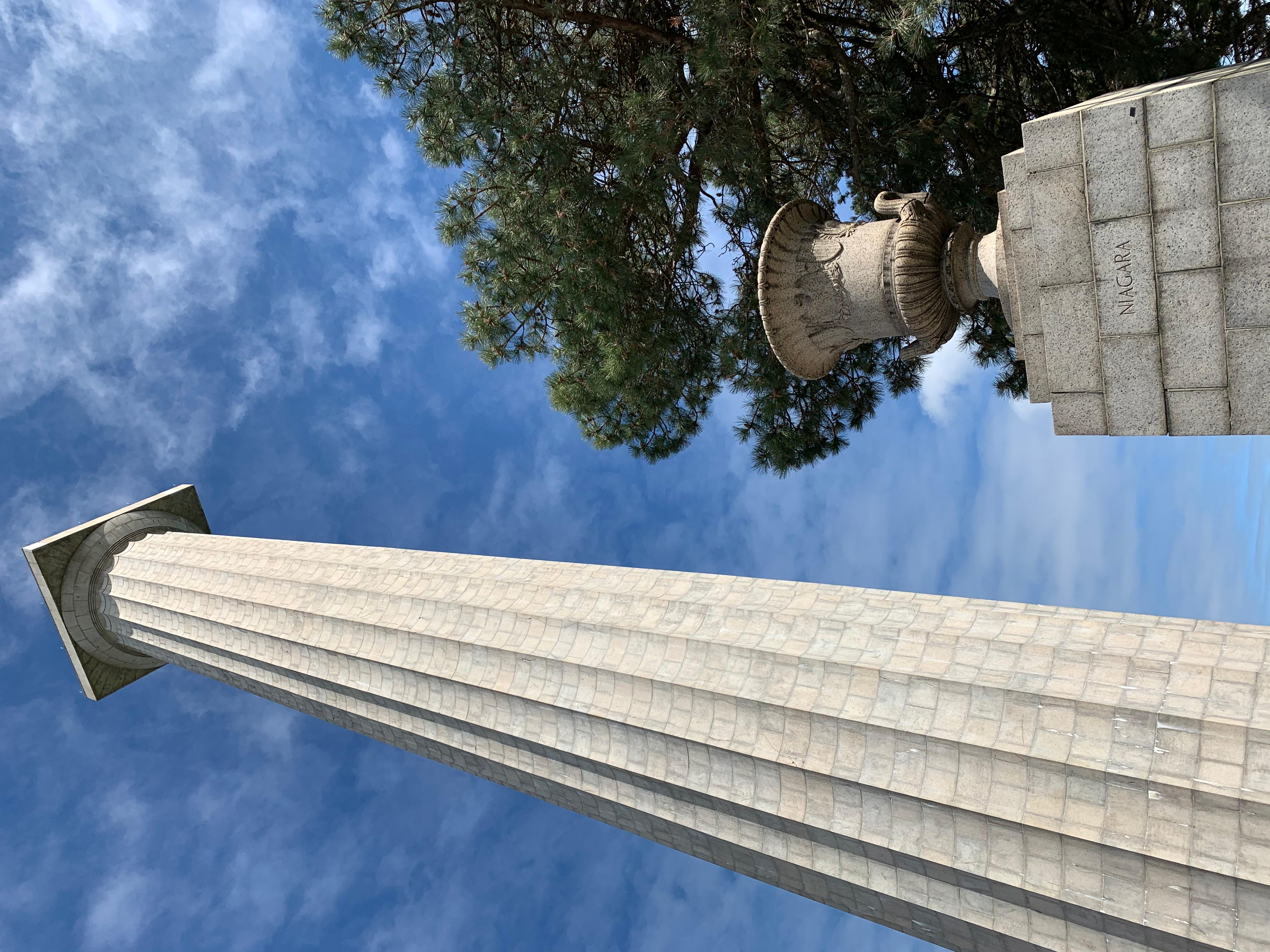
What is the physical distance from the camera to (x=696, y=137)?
12.1m

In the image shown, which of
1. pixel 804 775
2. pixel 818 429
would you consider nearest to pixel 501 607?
pixel 804 775

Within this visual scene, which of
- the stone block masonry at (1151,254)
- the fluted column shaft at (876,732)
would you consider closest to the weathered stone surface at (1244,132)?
the stone block masonry at (1151,254)

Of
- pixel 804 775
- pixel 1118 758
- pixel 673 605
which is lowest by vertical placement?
pixel 804 775

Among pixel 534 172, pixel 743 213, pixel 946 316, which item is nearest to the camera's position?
pixel 946 316

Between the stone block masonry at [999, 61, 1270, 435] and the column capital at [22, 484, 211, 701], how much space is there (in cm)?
1745

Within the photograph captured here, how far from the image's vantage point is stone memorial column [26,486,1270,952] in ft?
18.2

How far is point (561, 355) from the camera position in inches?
533

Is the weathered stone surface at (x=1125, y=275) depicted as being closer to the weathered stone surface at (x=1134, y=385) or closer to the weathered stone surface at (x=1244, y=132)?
the weathered stone surface at (x=1134, y=385)

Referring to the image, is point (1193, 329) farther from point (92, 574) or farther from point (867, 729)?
point (92, 574)

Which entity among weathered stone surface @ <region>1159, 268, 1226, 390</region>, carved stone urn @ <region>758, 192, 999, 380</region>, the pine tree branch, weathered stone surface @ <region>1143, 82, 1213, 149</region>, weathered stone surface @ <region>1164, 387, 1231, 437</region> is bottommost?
weathered stone surface @ <region>1164, 387, 1231, 437</region>

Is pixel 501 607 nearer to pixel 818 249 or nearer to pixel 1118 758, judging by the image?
pixel 818 249

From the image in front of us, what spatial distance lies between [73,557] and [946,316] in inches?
668

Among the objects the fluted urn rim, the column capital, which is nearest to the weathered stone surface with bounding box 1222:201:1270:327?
the fluted urn rim

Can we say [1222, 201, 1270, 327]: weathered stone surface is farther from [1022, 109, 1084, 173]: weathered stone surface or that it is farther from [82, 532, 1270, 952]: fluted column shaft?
[82, 532, 1270, 952]: fluted column shaft
